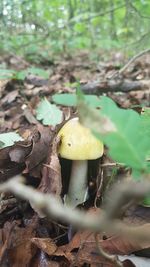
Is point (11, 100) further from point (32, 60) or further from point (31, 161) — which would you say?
point (32, 60)

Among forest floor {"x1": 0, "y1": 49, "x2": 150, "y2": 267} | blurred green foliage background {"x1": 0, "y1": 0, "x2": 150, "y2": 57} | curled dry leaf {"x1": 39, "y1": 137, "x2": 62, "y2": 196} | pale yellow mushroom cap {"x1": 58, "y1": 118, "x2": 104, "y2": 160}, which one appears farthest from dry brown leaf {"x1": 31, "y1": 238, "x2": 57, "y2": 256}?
blurred green foliage background {"x1": 0, "y1": 0, "x2": 150, "y2": 57}

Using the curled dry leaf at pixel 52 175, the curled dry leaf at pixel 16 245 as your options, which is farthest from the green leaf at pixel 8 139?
the curled dry leaf at pixel 16 245

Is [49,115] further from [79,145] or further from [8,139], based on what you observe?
[79,145]

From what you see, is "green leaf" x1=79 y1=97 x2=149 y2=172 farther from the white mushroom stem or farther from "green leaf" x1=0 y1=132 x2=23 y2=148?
"green leaf" x1=0 y1=132 x2=23 y2=148

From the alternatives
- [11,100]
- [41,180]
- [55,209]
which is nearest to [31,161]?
[41,180]

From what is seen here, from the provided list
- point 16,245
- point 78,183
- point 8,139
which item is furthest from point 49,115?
point 16,245
